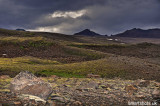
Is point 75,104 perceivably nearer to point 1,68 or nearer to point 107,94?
point 107,94

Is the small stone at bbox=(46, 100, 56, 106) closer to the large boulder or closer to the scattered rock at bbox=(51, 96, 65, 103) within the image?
the large boulder

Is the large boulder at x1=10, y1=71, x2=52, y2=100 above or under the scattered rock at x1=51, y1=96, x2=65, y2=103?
above

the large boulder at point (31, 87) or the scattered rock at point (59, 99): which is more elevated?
the large boulder at point (31, 87)

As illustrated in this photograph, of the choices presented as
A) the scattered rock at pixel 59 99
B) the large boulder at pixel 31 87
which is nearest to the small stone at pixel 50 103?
the large boulder at pixel 31 87

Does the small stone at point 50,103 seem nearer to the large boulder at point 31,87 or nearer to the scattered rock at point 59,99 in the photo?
the large boulder at point 31,87

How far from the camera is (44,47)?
8062cm

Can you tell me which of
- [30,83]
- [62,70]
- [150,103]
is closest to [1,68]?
[62,70]

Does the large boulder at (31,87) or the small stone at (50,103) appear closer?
the small stone at (50,103)

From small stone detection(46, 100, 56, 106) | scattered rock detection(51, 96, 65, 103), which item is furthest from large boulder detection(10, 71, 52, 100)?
scattered rock detection(51, 96, 65, 103)

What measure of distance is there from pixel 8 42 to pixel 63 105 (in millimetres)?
76747

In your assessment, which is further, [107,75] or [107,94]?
[107,75]

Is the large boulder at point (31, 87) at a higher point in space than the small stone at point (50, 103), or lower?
higher

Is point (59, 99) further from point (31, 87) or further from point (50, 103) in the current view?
point (31, 87)

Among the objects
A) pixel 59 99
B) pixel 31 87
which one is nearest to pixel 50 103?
pixel 59 99
